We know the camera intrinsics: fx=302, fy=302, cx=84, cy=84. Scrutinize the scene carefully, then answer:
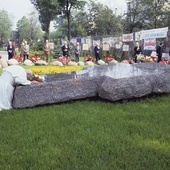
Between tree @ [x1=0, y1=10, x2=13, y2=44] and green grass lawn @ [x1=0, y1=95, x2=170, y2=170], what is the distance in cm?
8294

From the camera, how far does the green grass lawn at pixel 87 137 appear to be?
357 centimetres

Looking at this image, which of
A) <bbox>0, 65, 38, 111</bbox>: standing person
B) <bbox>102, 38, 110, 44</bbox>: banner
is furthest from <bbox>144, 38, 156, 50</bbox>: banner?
<bbox>0, 65, 38, 111</bbox>: standing person

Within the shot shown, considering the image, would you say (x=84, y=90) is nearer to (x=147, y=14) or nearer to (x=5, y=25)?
(x=147, y=14)

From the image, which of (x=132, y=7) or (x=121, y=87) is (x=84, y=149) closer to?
(x=121, y=87)

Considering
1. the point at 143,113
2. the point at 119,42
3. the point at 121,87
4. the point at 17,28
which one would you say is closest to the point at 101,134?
the point at 143,113

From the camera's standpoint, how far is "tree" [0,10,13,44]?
3356 inches

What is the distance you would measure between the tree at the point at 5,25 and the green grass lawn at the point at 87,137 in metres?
82.9

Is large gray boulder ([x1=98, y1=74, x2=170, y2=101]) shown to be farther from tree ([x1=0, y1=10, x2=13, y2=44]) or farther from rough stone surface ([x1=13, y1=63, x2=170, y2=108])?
tree ([x1=0, y1=10, x2=13, y2=44])

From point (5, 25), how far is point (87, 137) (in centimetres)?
8705

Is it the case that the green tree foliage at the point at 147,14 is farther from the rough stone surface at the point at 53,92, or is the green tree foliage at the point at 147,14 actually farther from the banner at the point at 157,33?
the rough stone surface at the point at 53,92

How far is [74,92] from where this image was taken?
6.55 m

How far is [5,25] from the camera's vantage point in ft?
284

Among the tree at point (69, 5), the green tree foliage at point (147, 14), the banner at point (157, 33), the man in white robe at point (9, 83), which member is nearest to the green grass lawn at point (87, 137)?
the man in white robe at point (9, 83)

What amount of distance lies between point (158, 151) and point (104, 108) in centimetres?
235
